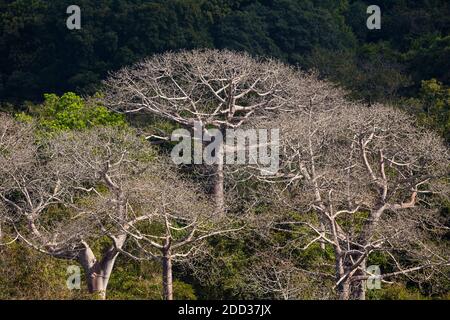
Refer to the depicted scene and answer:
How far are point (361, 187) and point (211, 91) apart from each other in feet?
23.6

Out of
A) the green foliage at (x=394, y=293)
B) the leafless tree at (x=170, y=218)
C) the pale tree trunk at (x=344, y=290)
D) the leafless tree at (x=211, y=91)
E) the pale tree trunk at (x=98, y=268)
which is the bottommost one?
the green foliage at (x=394, y=293)

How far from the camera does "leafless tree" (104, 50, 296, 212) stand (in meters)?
29.2

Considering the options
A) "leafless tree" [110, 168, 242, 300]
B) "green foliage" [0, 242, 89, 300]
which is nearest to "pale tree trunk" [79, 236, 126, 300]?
"green foliage" [0, 242, 89, 300]

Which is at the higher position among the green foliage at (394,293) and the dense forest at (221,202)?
the dense forest at (221,202)

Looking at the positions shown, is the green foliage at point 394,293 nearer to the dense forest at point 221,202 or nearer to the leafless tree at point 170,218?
the dense forest at point 221,202

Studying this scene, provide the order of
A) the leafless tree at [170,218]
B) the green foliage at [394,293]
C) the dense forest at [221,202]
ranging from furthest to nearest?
the green foliage at [394,293] < the dense forest at [221,202] < the leafless tree at [170,218]

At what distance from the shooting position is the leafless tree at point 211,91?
1149 inches

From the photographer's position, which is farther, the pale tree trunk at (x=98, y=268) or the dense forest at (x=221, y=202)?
the pale tree trunk at (x=98, y=268)

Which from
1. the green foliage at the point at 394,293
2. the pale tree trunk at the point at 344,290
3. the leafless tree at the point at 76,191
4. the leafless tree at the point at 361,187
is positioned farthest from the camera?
the green foliage at the point at 394,293

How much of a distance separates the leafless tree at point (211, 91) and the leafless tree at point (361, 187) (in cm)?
228

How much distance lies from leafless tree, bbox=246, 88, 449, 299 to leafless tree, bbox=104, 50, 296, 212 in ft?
7.48

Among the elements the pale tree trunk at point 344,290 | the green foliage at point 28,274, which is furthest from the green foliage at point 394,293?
the green foliage at point 28,274

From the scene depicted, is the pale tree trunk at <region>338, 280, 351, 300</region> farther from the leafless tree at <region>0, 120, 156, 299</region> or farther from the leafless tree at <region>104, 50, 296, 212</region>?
the leafless tree at <region>104, 50, 296, 212</region>

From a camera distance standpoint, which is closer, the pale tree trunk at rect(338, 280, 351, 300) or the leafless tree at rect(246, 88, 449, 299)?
the pale tree trunk at rect(338, 280, 351, 300)
